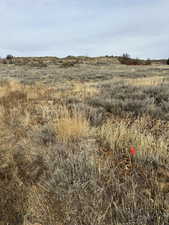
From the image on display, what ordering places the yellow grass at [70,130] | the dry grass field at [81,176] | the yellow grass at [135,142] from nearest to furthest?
the dry grass field at [81,176]
the yellow grass at [135,142]
the yellow grass at [70,130]

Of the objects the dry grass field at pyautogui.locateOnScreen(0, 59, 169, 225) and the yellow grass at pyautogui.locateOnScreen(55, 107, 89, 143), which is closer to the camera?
the dry grass field at pyautogui.locateOnScreen(0, 59, 169, 225)

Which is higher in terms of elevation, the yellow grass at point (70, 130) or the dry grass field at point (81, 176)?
the yellow grass at point (70, 130)

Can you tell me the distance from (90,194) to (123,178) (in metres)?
0.44

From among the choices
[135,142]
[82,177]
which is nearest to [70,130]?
[135,142]

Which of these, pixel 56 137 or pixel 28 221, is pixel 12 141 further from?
pixel 28 221

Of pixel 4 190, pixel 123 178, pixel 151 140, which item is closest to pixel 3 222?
pixel 4 190

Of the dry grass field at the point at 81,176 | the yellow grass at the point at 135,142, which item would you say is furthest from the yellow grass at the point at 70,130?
the yellow grass at the point at 135,142

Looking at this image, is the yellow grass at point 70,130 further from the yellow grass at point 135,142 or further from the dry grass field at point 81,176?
the yellow grass at point 135,142

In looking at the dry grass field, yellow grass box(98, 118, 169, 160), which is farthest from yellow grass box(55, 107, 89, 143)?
yellow grass box(98, 118, 169, 160)

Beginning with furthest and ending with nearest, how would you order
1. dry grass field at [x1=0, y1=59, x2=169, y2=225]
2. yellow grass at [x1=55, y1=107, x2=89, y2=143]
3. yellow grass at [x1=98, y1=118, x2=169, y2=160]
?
1. yellow grass at [x1=55, y1=107, x2=89, y2=143]
2. yellow grass at [x1=98, y1=118, x2=169, y2=160]
3. dry grass field at [x1=0, y1=59, x2=169, y2=225]

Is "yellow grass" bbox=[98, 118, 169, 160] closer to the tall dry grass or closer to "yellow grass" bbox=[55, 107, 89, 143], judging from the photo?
the tall dry grass

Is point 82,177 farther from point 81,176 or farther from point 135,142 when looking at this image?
point 135,142

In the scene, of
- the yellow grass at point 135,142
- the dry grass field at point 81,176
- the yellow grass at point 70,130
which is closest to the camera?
the dry grass field at point 81,176

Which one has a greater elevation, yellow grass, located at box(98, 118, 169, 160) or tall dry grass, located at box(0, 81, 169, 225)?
yellow grass, located at box(98, 118, 169, 160)
